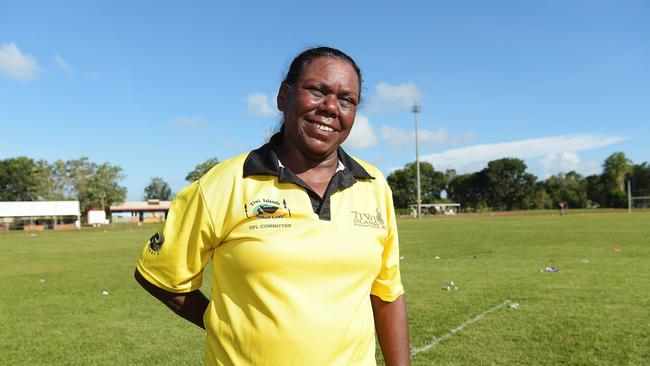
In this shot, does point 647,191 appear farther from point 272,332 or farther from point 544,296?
point 272,332

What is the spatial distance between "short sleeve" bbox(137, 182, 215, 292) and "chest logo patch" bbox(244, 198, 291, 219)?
14 cm

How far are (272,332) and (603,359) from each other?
5.22 m

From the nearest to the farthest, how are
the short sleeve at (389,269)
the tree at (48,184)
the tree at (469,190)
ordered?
the short sleeve at (389,269), the tree at (48,184), the tree at (469,190)

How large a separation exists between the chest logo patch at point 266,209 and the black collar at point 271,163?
0.10 meters

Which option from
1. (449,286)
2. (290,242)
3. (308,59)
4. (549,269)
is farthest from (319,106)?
(549,269)

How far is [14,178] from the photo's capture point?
4493 inches

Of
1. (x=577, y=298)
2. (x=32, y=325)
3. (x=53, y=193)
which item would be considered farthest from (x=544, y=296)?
(x=53, y=193)

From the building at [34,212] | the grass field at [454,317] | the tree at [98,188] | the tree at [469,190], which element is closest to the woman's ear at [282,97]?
the grass field at [454,317]

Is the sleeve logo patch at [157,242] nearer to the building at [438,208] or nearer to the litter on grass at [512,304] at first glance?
the litter on grass at [512,304]

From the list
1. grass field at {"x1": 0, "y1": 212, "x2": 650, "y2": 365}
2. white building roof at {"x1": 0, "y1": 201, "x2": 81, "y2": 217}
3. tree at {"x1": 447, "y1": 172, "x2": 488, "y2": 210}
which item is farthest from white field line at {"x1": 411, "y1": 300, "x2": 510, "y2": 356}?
tree at {"x1": 447, "y1": 172, "x2": 488, "y2": 210}

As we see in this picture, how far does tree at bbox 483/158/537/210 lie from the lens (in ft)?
381

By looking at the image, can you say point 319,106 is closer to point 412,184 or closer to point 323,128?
point 323,128

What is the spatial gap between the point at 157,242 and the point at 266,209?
0.43 m

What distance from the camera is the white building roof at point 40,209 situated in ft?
241
